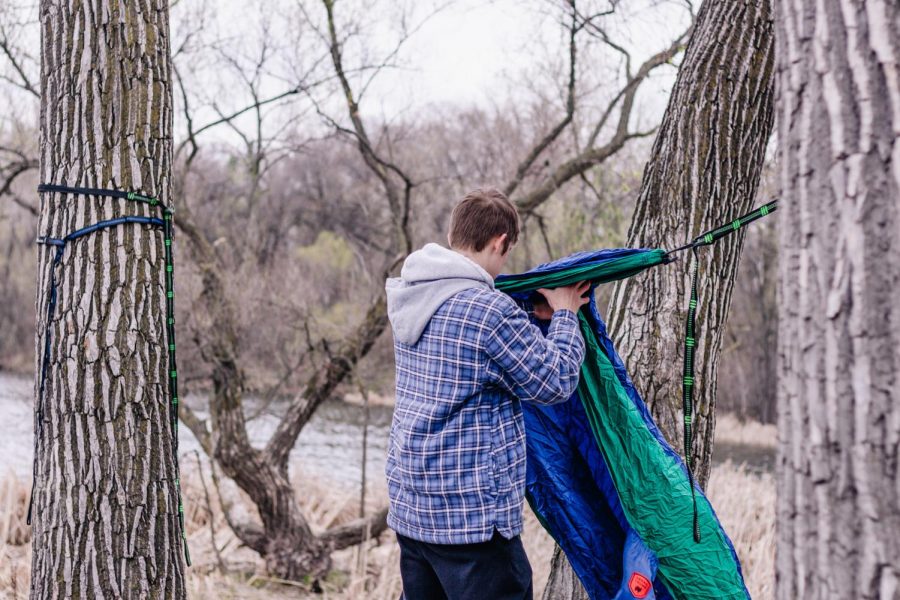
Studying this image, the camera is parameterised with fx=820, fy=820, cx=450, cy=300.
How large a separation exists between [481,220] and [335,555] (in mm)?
5929

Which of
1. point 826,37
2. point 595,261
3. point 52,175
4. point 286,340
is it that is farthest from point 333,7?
point 826,37

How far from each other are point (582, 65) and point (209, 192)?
33.1ft

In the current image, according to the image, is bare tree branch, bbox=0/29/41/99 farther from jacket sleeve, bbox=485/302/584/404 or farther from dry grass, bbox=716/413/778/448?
dry grass, bbox=716/413/778/448

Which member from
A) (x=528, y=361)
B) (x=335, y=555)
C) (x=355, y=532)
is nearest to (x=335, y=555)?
(x=335, y=555)

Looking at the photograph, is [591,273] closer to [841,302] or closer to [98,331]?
[841,302]

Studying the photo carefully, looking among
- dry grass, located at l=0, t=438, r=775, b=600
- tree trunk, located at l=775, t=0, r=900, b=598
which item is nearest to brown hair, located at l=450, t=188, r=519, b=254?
tree trunk, located at l=775, t=0, r=900, b=598

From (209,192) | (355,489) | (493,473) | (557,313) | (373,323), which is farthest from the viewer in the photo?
(209,192)

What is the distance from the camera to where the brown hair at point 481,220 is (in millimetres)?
2031

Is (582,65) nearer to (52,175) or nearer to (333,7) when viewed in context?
(333,7)

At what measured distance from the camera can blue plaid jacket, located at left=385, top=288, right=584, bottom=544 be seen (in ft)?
6.37

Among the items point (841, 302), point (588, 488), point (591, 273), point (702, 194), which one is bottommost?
point (588, 488)

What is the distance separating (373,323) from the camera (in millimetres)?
6855

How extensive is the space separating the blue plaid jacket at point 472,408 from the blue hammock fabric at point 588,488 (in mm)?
329

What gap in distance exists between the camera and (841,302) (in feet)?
3.94
